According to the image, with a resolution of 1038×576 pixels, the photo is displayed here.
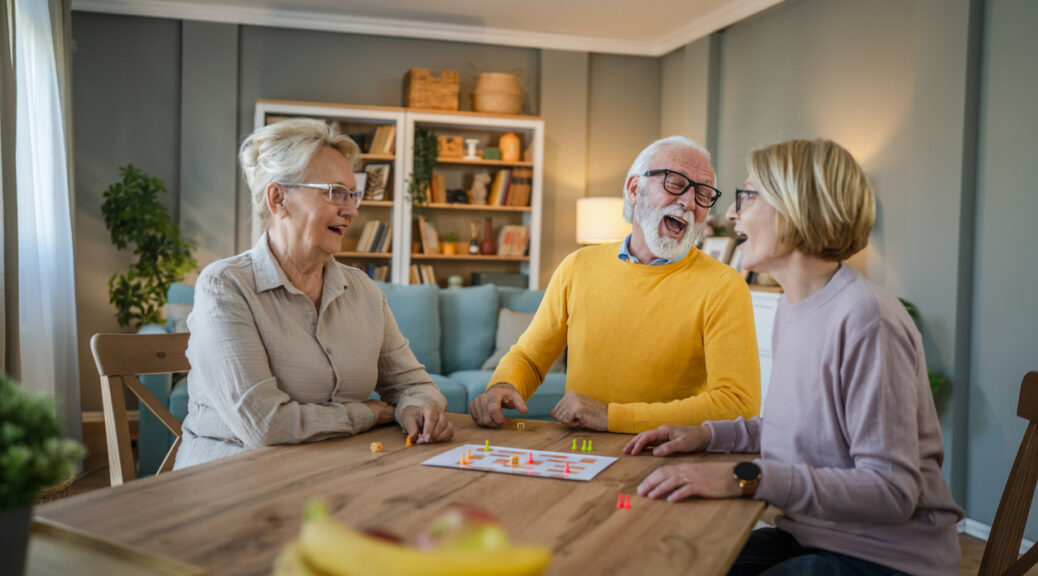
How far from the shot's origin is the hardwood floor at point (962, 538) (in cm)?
303

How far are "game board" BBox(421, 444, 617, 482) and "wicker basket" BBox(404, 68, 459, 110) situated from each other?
176 inches

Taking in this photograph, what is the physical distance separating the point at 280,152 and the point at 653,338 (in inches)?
40.4

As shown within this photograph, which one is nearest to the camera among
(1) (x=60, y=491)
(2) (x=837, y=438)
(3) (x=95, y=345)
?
(2) (x=837, y=438)

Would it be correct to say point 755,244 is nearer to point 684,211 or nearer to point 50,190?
point 684,211

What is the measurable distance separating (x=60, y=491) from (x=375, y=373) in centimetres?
189

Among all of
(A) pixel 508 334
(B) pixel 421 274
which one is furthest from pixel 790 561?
(B) pixel 421 274

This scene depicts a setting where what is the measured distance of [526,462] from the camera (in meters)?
1.40

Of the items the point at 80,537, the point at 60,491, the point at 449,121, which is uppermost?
the point at 449,121

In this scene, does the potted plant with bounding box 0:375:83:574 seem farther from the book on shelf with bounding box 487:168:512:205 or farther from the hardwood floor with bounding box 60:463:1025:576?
the book on shelf with bounding box 487:168:512:205

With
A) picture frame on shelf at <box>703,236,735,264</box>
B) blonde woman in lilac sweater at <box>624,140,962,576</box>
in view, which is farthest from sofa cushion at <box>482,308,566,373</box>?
blonde woman in lilac sweater at <box>624,140,962,576</box>

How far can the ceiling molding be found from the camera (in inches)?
209

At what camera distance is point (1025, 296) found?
A: 323 centimetres

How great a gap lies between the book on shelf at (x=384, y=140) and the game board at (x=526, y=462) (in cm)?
441

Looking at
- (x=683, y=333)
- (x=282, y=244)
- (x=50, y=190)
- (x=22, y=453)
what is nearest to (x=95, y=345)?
(x=282, y=244)
